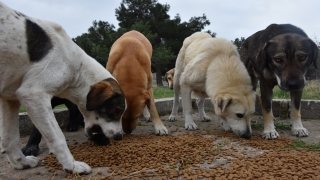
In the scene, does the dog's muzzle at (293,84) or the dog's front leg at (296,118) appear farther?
the dog's front leg at (296,118)

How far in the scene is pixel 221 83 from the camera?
473cm

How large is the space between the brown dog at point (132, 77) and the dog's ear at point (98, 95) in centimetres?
80

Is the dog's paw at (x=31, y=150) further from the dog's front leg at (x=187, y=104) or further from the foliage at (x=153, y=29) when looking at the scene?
the foliage at (x=153, y=29)

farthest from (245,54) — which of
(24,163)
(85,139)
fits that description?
(24,163)

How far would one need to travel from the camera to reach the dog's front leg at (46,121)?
2760 millimetres

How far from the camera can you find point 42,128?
2797 mm

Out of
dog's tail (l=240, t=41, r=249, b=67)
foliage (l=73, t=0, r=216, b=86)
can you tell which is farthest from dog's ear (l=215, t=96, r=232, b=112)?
foliage (l=73, t=0, r=216, b=86)

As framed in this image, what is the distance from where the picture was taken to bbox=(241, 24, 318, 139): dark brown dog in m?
4.18

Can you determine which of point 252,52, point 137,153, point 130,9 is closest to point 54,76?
point 137,153

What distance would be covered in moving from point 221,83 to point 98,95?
2.28 m

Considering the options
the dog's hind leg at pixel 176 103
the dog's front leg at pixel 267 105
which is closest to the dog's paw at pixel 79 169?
the dog's front leg at pixel 267 105

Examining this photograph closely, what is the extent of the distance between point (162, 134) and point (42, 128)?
2226 mm

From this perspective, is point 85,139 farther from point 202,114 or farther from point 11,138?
point 202,114

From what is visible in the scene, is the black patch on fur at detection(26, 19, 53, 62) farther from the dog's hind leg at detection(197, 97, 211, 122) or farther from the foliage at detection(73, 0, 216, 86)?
the foliage at detection(73, 0, 216, 86)
